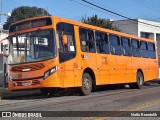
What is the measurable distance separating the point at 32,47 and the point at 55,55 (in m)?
1.10

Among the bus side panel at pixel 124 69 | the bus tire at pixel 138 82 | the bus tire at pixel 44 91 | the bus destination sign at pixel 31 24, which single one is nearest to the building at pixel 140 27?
the bus tire at pixel 138 82

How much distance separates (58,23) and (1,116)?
20.5ft

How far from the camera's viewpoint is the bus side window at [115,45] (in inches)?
829

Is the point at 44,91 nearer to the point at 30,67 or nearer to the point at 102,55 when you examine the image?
the point at 30,67

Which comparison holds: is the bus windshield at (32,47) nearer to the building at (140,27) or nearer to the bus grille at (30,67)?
the bus grille at (30,67)

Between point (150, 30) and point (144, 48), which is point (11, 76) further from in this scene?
point (150, 30)

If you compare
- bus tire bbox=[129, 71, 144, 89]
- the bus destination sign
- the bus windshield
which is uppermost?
the bus destination sign

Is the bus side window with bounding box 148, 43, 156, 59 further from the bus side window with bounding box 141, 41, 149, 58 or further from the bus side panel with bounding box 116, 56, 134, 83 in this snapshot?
the bus side panel with bounding box 116, 56, 134, 83

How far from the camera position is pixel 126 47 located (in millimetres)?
23156

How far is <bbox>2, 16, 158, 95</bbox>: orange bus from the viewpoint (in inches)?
622

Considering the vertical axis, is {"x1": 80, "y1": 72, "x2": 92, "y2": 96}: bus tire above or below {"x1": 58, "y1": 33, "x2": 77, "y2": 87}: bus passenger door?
below

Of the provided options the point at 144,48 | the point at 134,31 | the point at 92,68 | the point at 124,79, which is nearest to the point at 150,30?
the point at 134,31

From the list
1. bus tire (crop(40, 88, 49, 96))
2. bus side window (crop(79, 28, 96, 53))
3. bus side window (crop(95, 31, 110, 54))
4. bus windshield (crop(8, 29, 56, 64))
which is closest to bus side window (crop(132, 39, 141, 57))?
bus side window (crop(95, 31, 110, 54))

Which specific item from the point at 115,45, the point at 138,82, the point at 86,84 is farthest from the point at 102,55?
the point at 138,82
